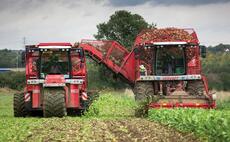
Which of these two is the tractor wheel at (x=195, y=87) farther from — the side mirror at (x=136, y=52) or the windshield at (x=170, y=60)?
the side mirror at (x=136, y=52)

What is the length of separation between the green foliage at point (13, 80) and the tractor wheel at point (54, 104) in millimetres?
49476

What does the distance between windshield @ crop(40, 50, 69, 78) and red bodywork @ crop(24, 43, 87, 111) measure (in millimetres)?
152

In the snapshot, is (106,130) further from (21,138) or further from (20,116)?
(20,116)

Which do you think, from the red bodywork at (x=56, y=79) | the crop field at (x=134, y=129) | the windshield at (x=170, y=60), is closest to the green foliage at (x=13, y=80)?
the windshield at (x=170, y=60)

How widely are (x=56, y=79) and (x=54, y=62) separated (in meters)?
1.68

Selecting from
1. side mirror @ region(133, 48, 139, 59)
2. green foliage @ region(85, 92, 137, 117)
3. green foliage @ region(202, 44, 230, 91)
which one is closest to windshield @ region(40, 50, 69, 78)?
green foliage @ region(85, 92, 137, 117)

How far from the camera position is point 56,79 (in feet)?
67.4

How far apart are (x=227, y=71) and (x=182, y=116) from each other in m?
37.5

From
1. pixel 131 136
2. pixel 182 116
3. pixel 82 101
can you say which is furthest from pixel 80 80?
pixel 131 136

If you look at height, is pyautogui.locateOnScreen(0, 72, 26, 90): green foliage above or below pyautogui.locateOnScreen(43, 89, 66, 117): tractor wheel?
above

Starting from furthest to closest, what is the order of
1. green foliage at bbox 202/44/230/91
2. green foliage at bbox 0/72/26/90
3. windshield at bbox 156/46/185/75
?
green foliage at bbox 0/72/26/90 → green foliage at bbox 202/44/230/91 → windshield at bbox 156/46/185/75

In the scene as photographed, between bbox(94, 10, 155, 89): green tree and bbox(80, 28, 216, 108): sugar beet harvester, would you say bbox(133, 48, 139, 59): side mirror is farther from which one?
bbox(94, 10, 155, 89): green tree

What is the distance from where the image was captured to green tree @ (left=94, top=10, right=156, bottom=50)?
57.3 meters

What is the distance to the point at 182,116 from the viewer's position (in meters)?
15.7
